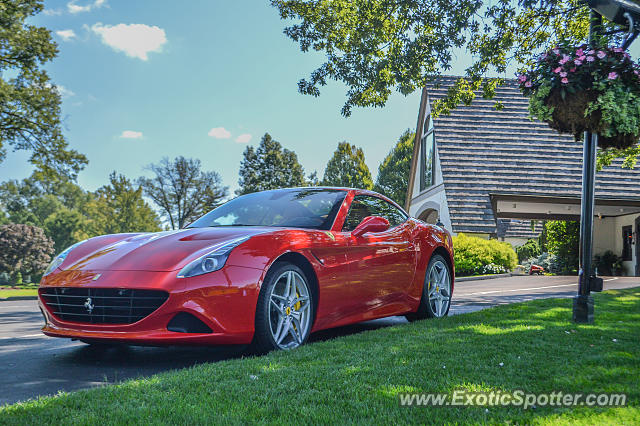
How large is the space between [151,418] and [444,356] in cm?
206

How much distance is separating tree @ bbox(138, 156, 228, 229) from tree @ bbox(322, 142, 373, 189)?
36.8ft

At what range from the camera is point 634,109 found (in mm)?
5770

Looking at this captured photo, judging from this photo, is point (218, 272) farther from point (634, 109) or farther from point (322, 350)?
point (634, 109)

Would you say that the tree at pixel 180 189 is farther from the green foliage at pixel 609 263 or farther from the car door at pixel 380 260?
the car door at pixel 380 260

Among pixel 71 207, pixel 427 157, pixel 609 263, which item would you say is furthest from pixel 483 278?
pixel 71 207

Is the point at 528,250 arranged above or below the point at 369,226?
below

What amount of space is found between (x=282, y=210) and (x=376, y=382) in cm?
250

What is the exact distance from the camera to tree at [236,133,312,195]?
59.6 metres

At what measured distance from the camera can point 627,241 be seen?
24062 millimetres

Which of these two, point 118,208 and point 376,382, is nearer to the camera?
point 376,382

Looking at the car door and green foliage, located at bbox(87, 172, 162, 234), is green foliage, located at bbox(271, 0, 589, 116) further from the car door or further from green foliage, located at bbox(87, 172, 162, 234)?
green foliage, located at bbox(87, 172, 162, 234)

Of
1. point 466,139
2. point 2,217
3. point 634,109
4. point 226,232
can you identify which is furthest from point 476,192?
point 2,217

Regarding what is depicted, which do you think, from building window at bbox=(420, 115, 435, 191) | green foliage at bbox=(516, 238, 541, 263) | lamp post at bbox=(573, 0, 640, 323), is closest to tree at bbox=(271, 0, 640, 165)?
lamp post at bbox=(573, 0, 640, 323)

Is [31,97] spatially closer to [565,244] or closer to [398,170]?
[565,244]
